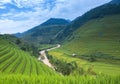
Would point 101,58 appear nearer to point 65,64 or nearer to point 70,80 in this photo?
point 65,64

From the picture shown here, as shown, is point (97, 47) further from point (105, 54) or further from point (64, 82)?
point (64, 82)

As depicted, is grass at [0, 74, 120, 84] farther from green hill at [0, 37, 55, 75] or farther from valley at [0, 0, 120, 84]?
green hill at [0, 37, 55, 75]

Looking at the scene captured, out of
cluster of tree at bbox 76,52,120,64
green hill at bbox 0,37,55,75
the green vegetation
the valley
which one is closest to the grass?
the valley

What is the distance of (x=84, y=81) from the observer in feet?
26.3

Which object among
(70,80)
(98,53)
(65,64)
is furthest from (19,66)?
(98,53)

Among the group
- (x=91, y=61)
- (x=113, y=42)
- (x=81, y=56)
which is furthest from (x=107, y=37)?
(x=91, y=61)

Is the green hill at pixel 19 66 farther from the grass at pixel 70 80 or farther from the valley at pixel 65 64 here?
the grass at pixel 70 80

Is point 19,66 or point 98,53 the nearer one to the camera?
point 19,66

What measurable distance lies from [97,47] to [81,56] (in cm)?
2082

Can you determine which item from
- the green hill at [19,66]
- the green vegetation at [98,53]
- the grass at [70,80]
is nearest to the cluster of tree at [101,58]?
the green vegetation at [98,53]

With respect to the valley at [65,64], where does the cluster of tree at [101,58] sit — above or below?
below

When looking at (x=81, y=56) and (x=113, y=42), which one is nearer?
(x=81, y=56)

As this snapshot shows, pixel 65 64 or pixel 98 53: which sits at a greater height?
pixel 65 64

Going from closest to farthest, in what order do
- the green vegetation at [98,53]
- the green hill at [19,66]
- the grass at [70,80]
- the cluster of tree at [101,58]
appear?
the grass at [70,80], the green hill at [19,66], the green vegetation at [98,53], the cluster of tree at [101,58]
